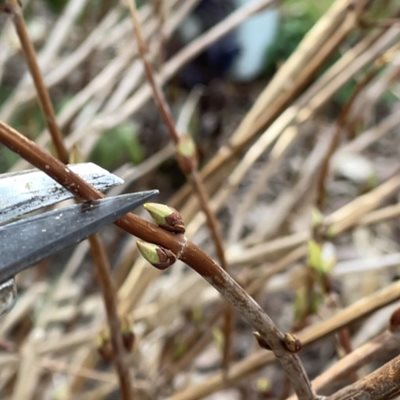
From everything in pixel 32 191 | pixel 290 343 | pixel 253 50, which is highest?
pixel 253 50

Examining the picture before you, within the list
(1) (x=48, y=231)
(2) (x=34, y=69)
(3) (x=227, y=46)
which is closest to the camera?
(1) (x=48, y=231)

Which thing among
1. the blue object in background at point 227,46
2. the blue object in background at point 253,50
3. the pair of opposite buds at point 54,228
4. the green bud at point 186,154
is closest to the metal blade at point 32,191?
the pair of opposite buds at point 54,228

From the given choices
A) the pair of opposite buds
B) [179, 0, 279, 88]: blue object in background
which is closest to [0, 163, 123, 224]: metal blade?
the pair of opposite buds

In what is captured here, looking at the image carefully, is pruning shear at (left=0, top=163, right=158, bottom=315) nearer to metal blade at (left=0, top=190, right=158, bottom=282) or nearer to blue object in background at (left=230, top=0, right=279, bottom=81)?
metal blade at (left=0, top=190, right=158, bottom=282)

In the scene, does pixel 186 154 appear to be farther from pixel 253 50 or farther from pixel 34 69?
pixel 253 50

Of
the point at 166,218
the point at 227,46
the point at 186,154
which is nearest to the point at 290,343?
the point at 166,218

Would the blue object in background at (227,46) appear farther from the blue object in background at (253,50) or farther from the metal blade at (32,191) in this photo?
the metal blade at (32,191)

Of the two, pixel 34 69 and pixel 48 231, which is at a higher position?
pixel 34 69
